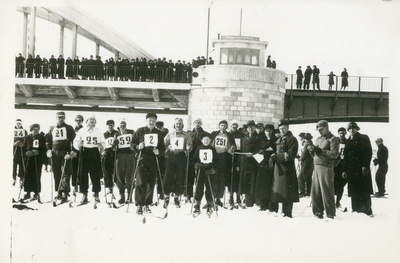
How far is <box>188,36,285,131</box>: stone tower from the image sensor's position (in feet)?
50.6

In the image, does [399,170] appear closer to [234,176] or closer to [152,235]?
[234,176]

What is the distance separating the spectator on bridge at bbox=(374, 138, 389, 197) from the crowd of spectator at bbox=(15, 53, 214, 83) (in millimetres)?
6416

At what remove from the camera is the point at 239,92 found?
50.9 feet

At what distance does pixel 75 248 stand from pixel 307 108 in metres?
8.06

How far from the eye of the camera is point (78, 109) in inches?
719

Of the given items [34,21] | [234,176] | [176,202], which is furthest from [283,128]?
[34,21]

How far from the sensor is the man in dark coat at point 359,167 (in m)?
10.8

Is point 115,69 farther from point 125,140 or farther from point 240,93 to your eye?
point 125,140

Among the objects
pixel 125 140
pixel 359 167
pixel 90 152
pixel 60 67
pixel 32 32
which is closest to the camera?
pixel 359 167

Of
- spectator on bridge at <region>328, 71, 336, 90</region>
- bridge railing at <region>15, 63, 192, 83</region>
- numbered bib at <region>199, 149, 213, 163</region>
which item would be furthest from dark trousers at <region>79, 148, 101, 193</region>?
bridge railing at <region>15, 63, 192, 83</region>

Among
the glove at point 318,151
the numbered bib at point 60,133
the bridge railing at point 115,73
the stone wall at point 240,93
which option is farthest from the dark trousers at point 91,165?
the bridge railing at point 115,73

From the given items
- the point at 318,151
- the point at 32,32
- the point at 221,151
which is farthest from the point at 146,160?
the point at 32,32

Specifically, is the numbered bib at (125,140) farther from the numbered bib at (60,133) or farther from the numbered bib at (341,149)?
the numbered bib at (341,149)

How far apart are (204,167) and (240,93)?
513 cm
